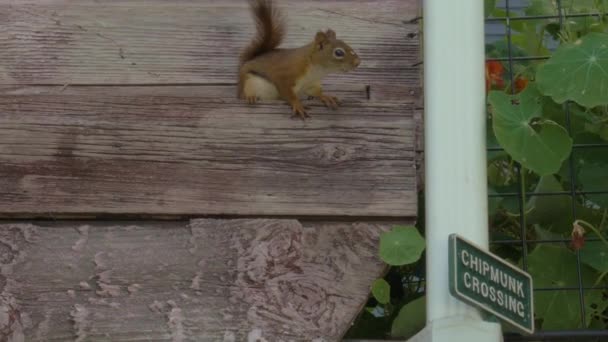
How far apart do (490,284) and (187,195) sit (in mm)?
648

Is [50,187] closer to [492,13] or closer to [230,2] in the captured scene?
[230,2]

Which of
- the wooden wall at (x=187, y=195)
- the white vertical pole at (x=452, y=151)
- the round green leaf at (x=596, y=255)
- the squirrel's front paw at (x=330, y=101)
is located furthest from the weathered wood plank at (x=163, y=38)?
the round green leaf at (x=596, y=255)

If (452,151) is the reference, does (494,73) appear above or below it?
above

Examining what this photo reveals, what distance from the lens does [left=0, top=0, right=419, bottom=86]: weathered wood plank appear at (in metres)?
2.12

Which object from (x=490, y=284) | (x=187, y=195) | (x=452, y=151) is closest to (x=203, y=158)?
(x=187, y=195)

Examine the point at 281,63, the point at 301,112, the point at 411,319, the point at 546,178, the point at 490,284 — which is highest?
the point at 281,63

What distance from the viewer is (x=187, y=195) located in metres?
1.99

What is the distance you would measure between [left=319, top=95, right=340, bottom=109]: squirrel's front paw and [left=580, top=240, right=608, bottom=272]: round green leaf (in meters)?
0.55

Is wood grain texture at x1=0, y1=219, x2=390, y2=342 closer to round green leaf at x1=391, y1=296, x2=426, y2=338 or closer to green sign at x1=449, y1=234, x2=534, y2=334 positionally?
round green leaf at x1=391, y1=296, x2=426, y2=338

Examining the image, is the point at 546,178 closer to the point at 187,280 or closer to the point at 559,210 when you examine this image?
the point at 559,210

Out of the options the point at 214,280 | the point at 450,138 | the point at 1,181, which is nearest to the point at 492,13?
the point at 450,138

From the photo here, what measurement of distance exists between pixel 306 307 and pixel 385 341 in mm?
178

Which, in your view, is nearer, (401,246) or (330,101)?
(401,246)

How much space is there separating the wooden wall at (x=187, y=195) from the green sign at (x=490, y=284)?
37cm
